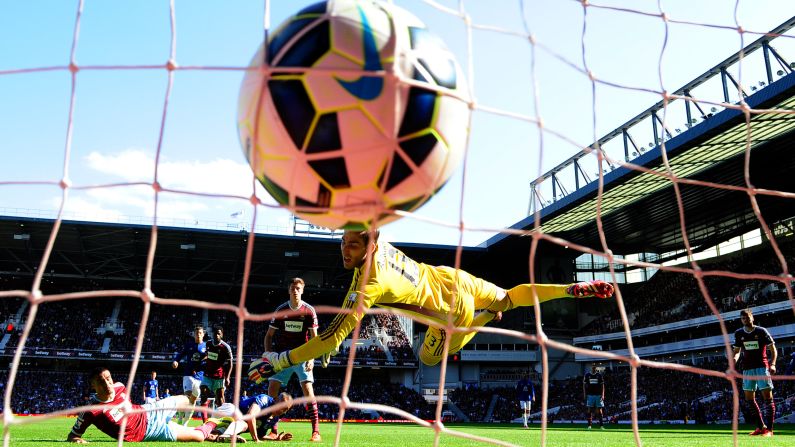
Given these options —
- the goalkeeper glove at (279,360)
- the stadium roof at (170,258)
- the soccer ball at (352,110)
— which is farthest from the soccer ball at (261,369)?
the stadium roof at (170,258)

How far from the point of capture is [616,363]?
116 ft

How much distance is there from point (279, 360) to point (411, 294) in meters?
1.09

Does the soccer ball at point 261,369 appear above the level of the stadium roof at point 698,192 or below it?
below

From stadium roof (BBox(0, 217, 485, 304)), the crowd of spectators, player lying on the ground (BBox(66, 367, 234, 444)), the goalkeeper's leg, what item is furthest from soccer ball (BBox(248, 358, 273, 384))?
the crowd of spectators

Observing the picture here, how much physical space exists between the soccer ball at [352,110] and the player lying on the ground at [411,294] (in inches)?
57.5

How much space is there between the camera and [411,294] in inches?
185

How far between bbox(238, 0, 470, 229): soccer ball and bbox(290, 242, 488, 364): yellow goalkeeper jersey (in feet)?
5.34

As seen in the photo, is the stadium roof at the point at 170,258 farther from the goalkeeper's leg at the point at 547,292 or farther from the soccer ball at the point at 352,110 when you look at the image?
the soccer ball at the point at 352,110

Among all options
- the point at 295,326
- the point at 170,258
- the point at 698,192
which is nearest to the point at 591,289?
the point at 295,326

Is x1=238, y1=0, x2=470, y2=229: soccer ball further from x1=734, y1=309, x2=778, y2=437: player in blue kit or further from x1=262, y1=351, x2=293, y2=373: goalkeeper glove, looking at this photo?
x1=734, y1=309, x2=778, y2=437: player in blue kit

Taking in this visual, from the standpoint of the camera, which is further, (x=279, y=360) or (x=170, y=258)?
(x=170, y=258)

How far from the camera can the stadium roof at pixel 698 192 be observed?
1980 centimetres

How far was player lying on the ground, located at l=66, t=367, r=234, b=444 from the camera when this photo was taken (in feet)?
17.5

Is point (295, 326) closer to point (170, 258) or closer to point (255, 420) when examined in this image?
point (255, 420)
